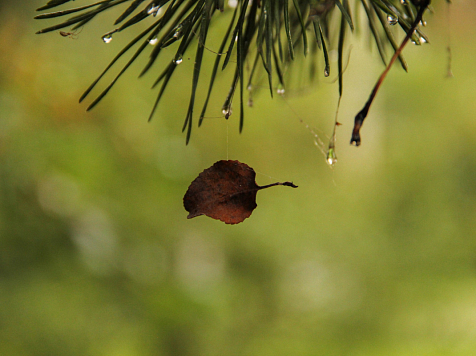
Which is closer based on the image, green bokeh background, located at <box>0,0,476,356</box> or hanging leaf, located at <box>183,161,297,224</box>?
hanging leaf, located at <box>183,161,297,224</box>

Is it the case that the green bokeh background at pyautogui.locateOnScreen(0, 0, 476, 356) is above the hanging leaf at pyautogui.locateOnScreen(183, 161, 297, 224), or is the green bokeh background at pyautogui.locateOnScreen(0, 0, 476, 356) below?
below

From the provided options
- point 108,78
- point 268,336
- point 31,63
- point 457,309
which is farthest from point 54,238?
point 457,309

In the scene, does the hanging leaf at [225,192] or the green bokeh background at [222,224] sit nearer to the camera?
the hanging leaf at [225,192]

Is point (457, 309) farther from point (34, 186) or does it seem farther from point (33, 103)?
point (33, 103)

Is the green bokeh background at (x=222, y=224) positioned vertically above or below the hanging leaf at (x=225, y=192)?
below
